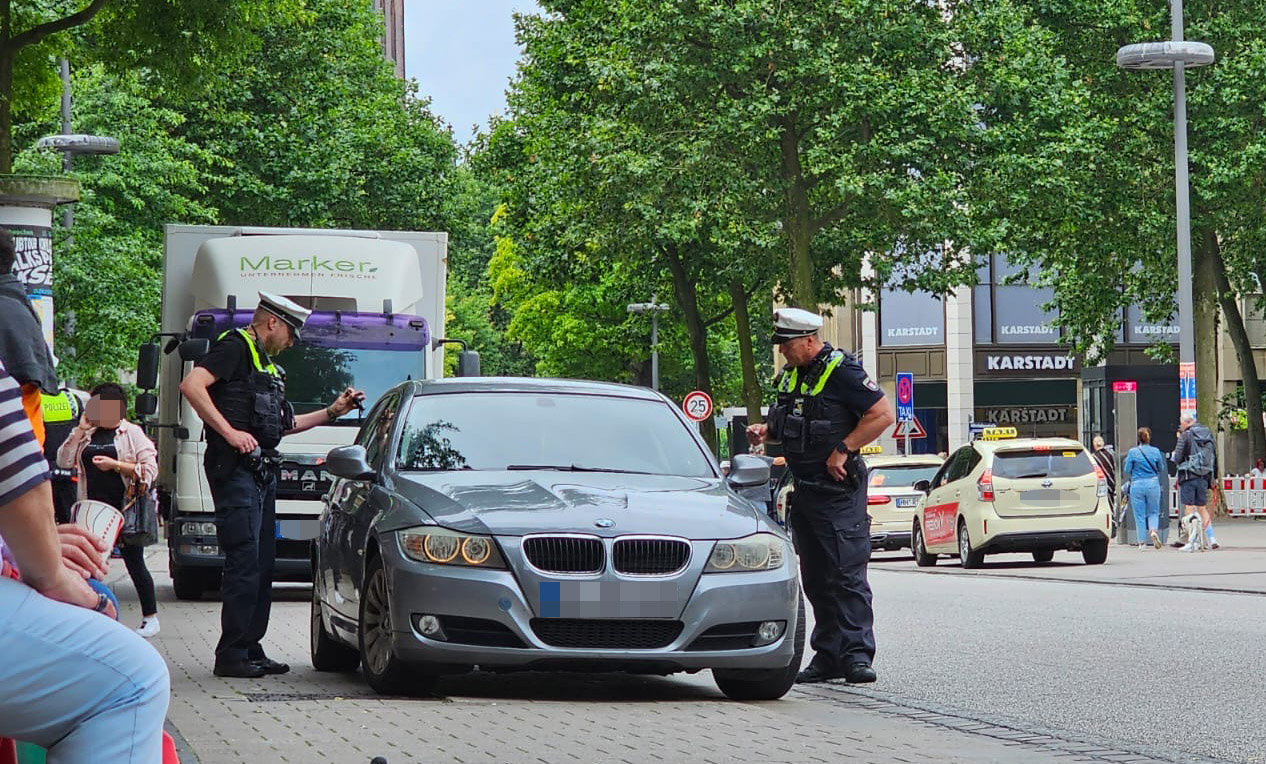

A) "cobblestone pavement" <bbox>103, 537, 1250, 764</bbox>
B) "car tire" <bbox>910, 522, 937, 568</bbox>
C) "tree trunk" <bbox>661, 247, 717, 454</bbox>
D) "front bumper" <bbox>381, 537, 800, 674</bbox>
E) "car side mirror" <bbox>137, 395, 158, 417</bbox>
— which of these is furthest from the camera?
"tree trunk" <bbox>661, 247, 717, 454</bbox>

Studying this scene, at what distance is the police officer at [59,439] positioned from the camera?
41.5 ft

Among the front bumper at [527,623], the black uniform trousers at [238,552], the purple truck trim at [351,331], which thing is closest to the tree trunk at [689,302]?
the purple truck trim at [351,331]

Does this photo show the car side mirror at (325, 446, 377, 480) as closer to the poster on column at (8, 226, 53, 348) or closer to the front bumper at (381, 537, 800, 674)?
the front bumper at (381, 537, 800, 674)

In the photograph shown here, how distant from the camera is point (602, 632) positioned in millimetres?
8758

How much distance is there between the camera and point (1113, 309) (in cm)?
4256

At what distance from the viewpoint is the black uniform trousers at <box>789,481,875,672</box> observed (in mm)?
10141

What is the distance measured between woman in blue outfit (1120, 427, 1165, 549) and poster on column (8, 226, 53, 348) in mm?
17316

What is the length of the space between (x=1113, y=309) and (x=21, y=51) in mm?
27351

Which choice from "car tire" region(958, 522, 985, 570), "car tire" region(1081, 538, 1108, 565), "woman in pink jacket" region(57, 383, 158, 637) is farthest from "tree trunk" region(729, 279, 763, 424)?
"woman in pink jacket" region(57, 383, 158, 637)

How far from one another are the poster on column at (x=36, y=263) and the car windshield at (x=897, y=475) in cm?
1618

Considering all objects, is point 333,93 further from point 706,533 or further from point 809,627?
point 706,533

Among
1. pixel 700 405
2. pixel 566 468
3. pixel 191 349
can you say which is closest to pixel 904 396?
pixel 700 405

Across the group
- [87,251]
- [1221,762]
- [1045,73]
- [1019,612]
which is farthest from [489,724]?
[1045,73]

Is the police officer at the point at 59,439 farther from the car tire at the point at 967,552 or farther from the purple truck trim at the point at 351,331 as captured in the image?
the car tire at the point at 967,552
